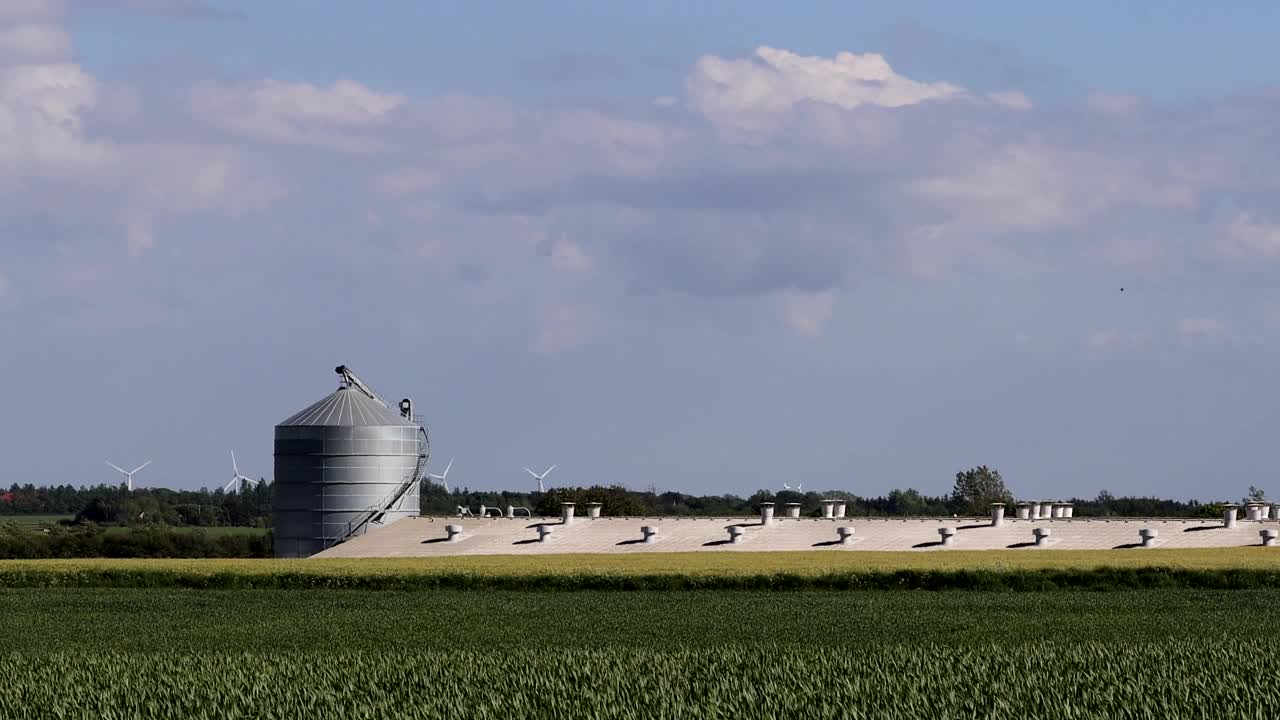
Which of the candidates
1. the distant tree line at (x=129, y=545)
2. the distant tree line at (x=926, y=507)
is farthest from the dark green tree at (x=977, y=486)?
the distant tree line at (x=129, y=545)

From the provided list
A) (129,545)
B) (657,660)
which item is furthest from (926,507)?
(657,660)

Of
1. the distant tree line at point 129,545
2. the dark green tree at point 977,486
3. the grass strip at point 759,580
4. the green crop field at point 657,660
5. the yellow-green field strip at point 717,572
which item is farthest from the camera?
the dark green tree at point 977,486

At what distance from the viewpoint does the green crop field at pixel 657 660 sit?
25828mm

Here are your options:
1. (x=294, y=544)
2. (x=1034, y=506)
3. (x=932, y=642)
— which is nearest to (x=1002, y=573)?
(x=932, y=642)

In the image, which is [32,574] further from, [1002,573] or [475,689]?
[475,689]

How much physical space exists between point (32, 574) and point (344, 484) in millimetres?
27186

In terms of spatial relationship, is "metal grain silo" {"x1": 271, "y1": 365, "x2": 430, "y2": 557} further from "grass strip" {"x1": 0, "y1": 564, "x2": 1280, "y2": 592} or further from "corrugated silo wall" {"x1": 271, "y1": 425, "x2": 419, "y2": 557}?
"grass strip" {"x1": 0, "y1": 564, "x2": 1280, "y2": 592}

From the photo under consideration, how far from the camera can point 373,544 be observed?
3565 inches

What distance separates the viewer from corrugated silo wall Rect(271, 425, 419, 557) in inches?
3760

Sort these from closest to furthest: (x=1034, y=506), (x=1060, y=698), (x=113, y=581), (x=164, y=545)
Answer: (x=1060, y=698)
(x=113, y=581)
(x=1034, y=506)
(x=164, y=545)

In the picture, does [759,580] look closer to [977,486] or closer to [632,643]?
[632,643]

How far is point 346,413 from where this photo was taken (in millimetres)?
97562

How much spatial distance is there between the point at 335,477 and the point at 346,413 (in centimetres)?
380

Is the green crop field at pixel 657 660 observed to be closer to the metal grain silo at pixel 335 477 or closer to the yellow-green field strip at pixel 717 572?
the yellow-green field strip at pixel 717 572
